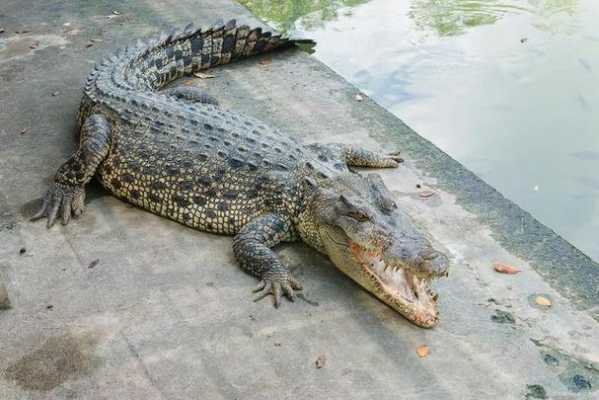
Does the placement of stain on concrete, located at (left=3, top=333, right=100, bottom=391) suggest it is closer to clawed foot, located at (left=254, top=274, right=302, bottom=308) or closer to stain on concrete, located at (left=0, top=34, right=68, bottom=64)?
clawed foot, located at (left=254, top=274, right=302, bottom=308)

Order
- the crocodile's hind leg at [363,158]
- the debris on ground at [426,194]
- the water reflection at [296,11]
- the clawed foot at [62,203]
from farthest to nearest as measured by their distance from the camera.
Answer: the water reflection at [296,11] → the crocodile's hind leg at [363,158] → the debris on ground at [426,194] → the clawed foot at [62,203]

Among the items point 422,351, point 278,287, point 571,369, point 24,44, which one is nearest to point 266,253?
point 278,287

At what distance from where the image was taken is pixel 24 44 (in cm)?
727

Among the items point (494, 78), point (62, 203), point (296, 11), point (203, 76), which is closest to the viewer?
point (62, 203)

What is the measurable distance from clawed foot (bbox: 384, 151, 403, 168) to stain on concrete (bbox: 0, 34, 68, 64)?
378 cm

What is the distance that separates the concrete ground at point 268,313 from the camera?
138 inches

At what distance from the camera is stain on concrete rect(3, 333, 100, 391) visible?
11.4ft

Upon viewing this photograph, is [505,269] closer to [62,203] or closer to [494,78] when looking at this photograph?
[62,203]

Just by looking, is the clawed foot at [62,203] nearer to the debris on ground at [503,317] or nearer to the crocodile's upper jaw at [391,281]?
the crocodile's upper jaw at [391,281]

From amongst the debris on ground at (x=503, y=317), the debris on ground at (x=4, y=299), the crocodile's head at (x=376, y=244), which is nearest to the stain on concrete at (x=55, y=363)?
the debris on ground at (x=4, y=299)

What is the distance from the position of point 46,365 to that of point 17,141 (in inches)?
102

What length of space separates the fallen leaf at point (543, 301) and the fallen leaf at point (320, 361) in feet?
4.22

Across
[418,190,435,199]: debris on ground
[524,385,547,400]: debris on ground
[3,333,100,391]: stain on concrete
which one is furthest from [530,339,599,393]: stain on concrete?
[3,333,100,391]: stain on concrete

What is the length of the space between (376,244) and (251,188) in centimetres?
100
